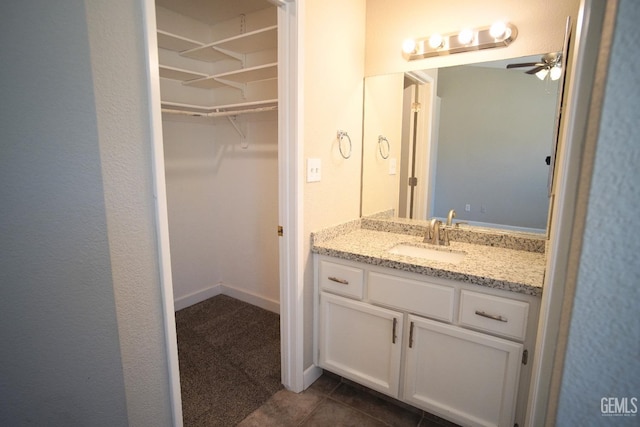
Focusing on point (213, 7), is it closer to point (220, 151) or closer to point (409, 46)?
point (220, 151)

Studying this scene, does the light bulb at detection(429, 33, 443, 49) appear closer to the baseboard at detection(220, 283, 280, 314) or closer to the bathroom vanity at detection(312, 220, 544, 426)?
the bathroom vanity at detection(312, 220, 544, 426)

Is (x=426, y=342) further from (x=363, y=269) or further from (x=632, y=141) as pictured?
(x=632, y=141)

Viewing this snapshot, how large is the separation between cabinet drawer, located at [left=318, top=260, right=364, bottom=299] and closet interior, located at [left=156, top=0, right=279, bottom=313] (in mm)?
964

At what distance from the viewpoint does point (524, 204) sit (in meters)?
1.85

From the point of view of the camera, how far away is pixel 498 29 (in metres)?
1.71

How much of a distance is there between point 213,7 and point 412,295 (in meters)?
2.42

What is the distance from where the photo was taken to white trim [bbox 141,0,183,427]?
102 cm

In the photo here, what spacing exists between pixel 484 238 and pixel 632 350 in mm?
1615

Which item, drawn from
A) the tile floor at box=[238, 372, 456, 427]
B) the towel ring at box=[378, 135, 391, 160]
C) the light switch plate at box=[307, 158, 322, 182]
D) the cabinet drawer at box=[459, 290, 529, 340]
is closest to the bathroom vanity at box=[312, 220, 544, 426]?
the cabinet drawer at box=[459, 290, 529, 340]

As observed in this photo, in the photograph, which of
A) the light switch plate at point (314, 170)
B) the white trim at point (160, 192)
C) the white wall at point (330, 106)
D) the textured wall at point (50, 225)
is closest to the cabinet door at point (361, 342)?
the white wall at point (330, 106)

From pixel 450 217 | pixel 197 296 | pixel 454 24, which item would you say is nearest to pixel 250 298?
pixel 197 296

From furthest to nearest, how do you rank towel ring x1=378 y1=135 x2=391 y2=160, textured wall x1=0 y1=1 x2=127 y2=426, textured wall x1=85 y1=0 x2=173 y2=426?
towel ring x1=378 y1=135 x2=391 y2=160 < textured wall x1=85 y1=0 x2=173 y2=426 < textured wall x1=0 y1=1 x2=127 y2=426

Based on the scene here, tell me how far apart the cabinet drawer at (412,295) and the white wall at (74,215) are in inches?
41.2

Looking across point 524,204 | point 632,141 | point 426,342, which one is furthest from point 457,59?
point 632,141
